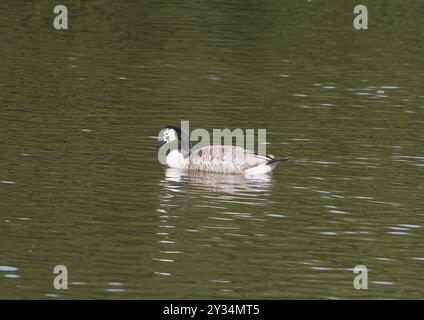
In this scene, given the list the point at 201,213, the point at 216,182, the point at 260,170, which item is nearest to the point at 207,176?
the point at 216,182

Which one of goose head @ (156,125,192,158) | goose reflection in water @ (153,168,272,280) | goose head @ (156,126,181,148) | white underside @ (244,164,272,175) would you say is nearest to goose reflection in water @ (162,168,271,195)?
goose reflection in water @ (153,168,272,280)

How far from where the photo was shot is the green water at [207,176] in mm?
17625

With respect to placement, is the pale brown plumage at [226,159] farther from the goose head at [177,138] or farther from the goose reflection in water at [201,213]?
the goose head at [177,138]

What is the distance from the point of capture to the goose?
955 inches

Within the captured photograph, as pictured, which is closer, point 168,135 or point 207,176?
point 207,176

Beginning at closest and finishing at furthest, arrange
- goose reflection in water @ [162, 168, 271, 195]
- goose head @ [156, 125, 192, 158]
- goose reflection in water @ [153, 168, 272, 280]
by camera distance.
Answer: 1. goose reflection in water @ [153, 168, 272, 280]
2. goose reflection in water @ [162, 168, 271, 195]
3. goose head @ [156, 125, 192, 158]

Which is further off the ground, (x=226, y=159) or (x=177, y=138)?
(x=177, y=138)

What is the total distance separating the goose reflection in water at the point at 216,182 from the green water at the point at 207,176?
92 millimetres

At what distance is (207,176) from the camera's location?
24.7 meters

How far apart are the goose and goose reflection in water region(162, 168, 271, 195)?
0.44 ft

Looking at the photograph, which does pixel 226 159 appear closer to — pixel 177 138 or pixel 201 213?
pixel 177 138

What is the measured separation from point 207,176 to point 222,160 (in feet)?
1.61

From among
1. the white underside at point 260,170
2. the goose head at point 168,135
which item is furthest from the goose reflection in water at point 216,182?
the goose head at point 168,135

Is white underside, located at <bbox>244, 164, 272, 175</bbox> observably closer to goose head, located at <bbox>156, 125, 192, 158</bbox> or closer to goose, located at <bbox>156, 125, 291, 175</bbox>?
goose, located at <bbox>156, 125, 291, 175</bbox>
